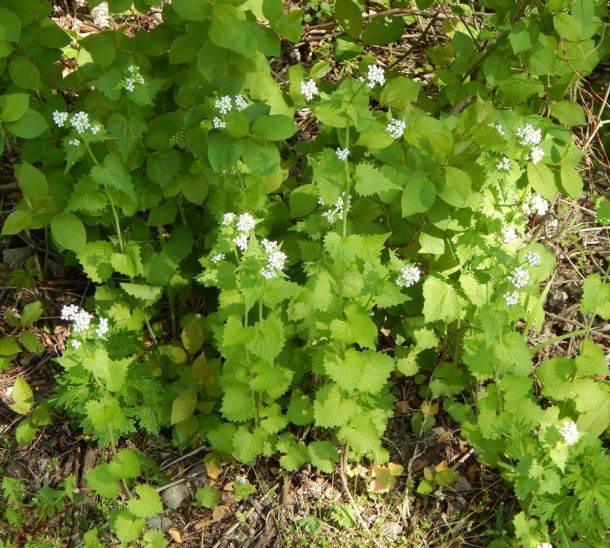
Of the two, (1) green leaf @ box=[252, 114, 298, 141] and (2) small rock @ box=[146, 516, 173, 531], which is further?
(2) small rock @ box=[146, 516, 173, 531]

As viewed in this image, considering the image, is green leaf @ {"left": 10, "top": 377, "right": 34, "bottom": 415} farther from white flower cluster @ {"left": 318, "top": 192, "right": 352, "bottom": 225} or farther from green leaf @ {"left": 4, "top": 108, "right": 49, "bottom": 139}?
white flower cluster @ {"left": 318, "top": 192, "right": 352, "bottom": 225}

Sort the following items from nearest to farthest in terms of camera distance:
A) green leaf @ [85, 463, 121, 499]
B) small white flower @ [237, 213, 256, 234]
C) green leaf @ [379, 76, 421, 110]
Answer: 1. small white flower @ [237, 213, 256, 234]
2. green leaf @ [85, 463, 121, 499]
3. green leaf @ [379, 76, 421, 110]

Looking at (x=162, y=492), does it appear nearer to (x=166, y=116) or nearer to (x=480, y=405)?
(x=480, y=405)

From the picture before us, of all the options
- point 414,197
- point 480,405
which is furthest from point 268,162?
point 480,405

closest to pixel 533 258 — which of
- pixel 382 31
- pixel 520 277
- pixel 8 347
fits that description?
pixel 520 277

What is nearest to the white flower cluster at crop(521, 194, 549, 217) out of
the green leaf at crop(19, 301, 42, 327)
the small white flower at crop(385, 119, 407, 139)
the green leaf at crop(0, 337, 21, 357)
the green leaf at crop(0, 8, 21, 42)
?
the small white flower at crop(385, 119, 407, 139)

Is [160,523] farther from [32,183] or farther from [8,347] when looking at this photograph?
[32,183]

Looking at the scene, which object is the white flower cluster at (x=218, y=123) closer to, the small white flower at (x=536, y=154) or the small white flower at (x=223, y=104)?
the small white flower at (x=223, y=104)
